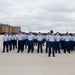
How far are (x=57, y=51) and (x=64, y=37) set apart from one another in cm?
155

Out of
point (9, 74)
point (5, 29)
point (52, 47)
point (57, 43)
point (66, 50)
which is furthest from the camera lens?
point (5, 29)

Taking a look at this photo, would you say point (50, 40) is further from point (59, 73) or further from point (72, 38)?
point (59, 73)

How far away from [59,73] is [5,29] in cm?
6483

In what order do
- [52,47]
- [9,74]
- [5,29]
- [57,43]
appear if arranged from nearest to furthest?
1. [9,74]
2. [52,47]
3. [57,43]
4. [5,29]

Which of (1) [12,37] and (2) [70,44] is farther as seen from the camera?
(1) [12,37]

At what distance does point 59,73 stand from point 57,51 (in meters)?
11.9

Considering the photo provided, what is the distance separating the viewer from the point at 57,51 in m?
21.6

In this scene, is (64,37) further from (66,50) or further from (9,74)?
(9,74)

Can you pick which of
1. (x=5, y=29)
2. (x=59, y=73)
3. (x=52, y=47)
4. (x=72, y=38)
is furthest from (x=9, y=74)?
(x=5, y=29)

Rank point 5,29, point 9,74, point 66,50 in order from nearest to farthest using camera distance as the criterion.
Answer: point 9,74 < point 66,50 < point 5,29

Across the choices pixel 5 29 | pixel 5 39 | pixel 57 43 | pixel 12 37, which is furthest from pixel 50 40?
pixel 5 29

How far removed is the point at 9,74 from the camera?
31.2ft

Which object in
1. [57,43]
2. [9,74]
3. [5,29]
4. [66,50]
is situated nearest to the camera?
[9,74]

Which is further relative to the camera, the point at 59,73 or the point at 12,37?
the point at 12,37
